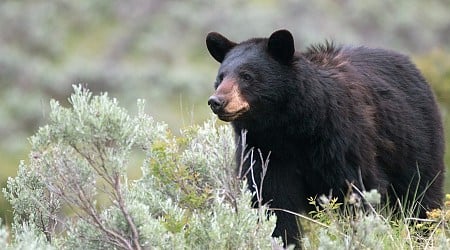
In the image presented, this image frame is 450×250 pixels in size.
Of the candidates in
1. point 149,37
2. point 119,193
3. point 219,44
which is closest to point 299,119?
point 219,44

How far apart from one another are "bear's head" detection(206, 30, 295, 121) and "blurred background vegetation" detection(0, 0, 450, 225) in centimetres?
2241

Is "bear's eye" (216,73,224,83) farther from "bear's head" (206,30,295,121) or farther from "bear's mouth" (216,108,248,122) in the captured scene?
"bear's mouth" (216,108,248,122)

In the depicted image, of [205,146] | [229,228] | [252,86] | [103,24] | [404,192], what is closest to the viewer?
[229,228]

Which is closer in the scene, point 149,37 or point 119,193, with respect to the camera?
point 119,193

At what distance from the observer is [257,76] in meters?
5.91

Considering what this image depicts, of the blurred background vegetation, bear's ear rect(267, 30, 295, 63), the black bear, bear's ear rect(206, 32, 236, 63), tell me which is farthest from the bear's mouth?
the blurred background vegetation

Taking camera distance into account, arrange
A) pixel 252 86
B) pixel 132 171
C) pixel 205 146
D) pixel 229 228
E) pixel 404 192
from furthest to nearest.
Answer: pixel 132 171, pixel 404 192, pixel 252 86, pixel 205 146, pixel 229 228

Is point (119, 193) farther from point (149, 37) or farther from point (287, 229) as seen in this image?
point (149, 37)

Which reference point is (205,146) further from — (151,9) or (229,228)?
(151,9)

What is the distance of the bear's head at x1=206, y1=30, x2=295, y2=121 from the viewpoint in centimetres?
574

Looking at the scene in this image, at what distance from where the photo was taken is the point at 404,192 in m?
6.68

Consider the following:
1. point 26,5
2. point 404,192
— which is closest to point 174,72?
point 26,5

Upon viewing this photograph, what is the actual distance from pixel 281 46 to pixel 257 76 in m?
0.25

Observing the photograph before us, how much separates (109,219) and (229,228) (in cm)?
56
